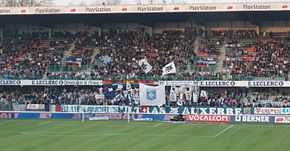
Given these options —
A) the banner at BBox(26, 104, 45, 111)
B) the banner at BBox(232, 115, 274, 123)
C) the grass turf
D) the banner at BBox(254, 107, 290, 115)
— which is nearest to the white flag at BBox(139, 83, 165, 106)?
the grass turf

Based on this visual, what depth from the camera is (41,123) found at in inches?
1863

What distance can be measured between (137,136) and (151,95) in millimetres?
9842

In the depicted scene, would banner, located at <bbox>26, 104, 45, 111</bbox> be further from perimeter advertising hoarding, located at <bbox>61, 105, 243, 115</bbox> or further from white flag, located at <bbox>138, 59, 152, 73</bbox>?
white flag, located at <bbox>138, 59, 152, 73</bbox>

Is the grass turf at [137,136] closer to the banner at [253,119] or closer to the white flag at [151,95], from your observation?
the banner at [253,119]

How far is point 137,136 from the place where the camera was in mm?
39156

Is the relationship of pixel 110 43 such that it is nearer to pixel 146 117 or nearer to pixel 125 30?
pixel 125 30

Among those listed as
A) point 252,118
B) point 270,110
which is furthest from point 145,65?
point 270,110

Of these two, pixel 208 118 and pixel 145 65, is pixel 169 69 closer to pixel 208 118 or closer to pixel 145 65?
pixel 145 65

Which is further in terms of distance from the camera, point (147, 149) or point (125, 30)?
point (125, 30)

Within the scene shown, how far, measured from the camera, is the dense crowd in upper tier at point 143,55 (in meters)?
52.7

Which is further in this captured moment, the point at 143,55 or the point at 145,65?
the point at 143,55

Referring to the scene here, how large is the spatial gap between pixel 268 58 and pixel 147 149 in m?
22.4

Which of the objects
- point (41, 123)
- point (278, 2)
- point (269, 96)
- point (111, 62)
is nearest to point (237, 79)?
point (269, 96)

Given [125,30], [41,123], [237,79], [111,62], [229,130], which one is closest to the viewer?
[229,130]
